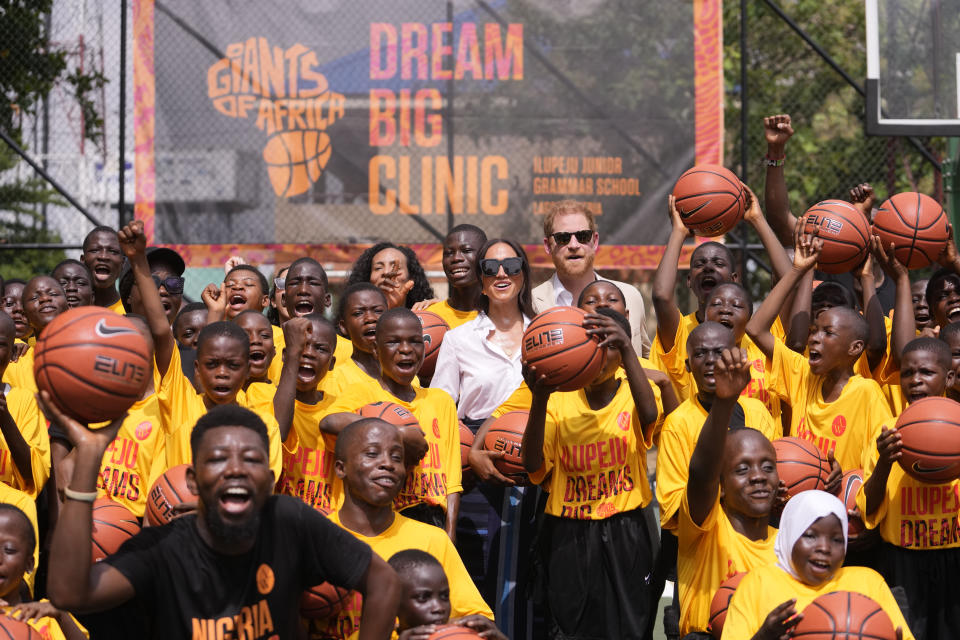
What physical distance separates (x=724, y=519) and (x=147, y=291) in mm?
2772

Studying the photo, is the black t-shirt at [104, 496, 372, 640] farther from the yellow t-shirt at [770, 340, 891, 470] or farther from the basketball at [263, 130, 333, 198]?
the basketball at [263, 130, 333, 198]

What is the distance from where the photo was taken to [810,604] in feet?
14.5

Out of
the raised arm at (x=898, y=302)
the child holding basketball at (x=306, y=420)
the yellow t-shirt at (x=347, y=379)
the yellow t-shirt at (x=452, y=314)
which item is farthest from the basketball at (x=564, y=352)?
the raised arm at (x=898, y=302)

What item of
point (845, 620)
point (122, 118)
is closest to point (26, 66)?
point (122, 118)

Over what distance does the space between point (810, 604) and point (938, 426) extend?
1.25m

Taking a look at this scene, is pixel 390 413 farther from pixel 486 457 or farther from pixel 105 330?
pixel 105 330

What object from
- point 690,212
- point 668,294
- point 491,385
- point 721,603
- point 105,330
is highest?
point 690,212

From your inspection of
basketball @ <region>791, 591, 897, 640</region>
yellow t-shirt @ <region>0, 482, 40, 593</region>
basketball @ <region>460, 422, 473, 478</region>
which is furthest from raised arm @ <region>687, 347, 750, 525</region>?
yellow t-shirt @ <region>0, 482, 40, 593</region>

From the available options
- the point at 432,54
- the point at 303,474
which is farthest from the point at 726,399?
the point at 432,54

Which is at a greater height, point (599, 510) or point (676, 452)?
→ point (676, 452)

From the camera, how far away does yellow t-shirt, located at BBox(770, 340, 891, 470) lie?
5.84m

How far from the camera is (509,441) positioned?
5.68 m

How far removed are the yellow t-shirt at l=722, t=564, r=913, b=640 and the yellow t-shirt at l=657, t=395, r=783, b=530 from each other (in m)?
0.67

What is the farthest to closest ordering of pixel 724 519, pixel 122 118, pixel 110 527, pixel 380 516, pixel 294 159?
pixel 294 159
pixel 122 118
pixel 724 519
pixel 110 527
pixel 380 516
